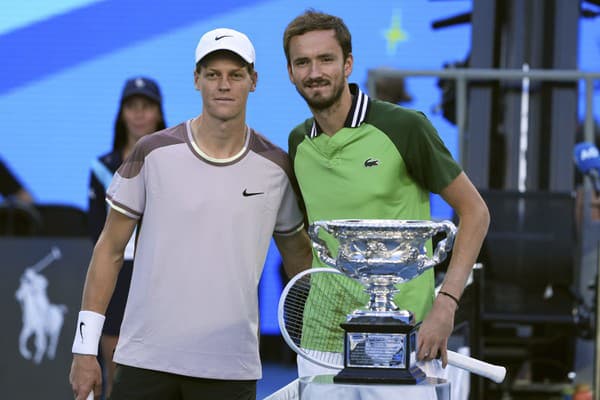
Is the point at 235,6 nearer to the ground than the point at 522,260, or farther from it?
farther from it

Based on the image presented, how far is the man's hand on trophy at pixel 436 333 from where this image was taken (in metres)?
2.79

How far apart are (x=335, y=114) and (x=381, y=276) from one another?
590 millimetres

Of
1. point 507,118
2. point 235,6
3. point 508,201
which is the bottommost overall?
point 508,201

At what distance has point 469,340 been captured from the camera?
4879mm

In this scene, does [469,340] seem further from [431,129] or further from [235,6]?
[235,6]

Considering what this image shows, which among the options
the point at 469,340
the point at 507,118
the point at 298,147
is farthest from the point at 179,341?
the point at 507,118

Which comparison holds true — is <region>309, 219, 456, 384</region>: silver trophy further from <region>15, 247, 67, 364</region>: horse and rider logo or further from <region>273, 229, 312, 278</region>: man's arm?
<region>15, 247, 67, 364</region>: horse and rider logo

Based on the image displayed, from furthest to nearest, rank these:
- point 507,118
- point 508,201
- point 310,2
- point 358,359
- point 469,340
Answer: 1. point 310,2
2. point 507,118
3. point 508,201
4. point 469,340
5. point 358,359

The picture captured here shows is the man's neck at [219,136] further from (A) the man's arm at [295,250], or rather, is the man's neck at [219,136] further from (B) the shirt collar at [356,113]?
(A) the man's arm at [295,250]

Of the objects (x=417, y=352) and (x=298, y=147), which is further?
(x=298, y=147)

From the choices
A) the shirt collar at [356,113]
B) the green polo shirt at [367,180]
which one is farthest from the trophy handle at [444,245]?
the shirt collar at [356,113]

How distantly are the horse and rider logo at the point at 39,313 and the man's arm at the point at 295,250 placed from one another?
2783 mm

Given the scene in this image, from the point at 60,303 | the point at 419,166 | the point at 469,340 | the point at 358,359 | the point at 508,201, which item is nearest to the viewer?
the point at 358,359

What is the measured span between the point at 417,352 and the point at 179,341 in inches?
24.1
